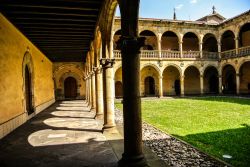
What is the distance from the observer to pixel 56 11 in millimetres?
6855

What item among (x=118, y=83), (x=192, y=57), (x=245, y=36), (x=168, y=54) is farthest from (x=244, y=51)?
(x=118, y=83)

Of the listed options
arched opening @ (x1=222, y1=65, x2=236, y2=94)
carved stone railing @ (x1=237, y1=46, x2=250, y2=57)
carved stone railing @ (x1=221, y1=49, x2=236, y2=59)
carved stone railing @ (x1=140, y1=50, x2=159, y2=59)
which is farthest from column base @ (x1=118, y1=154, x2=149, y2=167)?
arched opening @ (x1=222, y1=65, x2=236, y2=94)

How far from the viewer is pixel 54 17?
736 centimetres

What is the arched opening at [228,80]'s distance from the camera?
25.8 metres

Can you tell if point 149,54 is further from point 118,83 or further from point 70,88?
point 70,88

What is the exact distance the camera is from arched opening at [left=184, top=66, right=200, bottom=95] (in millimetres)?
27328

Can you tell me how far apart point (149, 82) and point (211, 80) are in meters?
7.83

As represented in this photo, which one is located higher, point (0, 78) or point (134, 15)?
point (134, 15)

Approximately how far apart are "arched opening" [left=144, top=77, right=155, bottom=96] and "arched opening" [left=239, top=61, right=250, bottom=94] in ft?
31.2

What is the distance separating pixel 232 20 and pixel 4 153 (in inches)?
902

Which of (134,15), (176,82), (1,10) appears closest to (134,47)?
(134,15)

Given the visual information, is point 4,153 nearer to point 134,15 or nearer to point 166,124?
point 134,15

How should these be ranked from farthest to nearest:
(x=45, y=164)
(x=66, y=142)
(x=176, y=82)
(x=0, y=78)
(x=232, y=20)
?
(x=176, y=82) → (x=232, y=20) → (x=0, y=78) → (x=66, y=142) → (x=45, y=164)

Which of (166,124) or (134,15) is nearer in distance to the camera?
(134,15)
